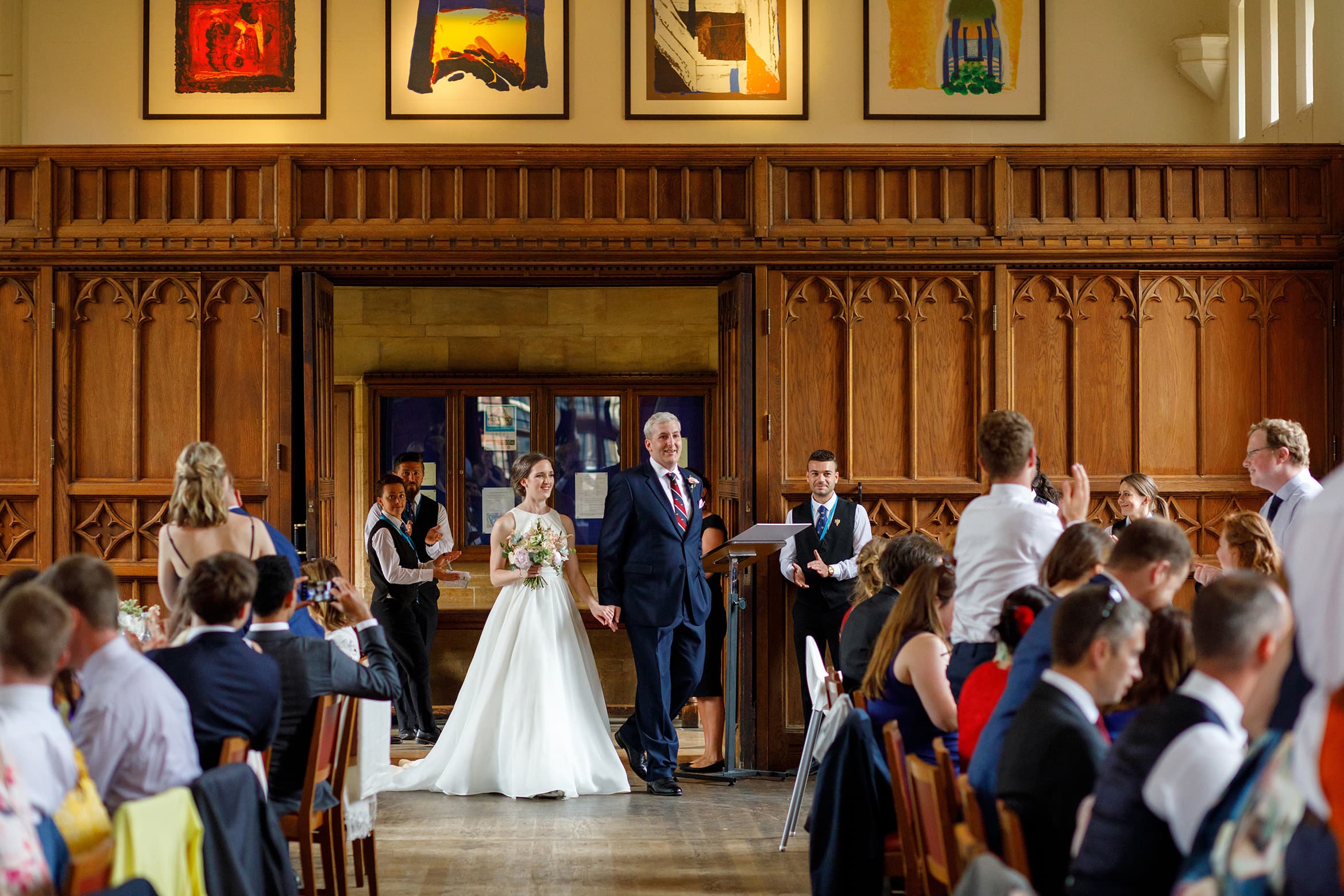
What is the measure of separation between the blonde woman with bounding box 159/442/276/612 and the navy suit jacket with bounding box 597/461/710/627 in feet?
7.24

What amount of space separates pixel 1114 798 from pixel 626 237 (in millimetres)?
5268

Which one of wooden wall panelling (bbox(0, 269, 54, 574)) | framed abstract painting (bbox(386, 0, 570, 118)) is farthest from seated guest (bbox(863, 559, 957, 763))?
framed abstract painting (bbox(386, 0, 570, 118))

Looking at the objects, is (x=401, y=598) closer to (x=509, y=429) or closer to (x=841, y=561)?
(x=509, y=429)

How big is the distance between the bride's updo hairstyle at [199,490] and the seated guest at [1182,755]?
12.2 ft

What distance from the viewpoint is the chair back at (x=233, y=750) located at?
11.3 feet

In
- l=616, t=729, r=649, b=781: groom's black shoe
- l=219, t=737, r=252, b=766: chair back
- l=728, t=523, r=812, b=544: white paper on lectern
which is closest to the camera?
l=219, t=737, r=252, b=766: chair back

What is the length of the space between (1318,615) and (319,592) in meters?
3.25

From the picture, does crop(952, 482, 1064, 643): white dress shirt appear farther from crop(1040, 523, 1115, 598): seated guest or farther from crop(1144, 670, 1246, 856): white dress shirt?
crop(1144, 670, 1246, 856): white dress shirt

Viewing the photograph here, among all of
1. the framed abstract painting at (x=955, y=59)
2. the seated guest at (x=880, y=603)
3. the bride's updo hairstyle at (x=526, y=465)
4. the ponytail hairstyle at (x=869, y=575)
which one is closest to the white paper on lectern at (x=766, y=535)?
the ponytail hairstyle at (x=869, y=575)

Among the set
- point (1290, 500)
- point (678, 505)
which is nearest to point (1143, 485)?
point (1290, 500)

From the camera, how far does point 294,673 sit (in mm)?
4211

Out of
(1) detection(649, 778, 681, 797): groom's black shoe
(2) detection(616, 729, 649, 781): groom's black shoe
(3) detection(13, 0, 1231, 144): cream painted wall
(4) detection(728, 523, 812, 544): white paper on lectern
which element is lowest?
(1) detection(649, 778, 681, 797): groom's black shoe

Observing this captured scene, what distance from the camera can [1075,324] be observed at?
24.1 feet

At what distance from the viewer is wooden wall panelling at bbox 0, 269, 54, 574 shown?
7.20 m
